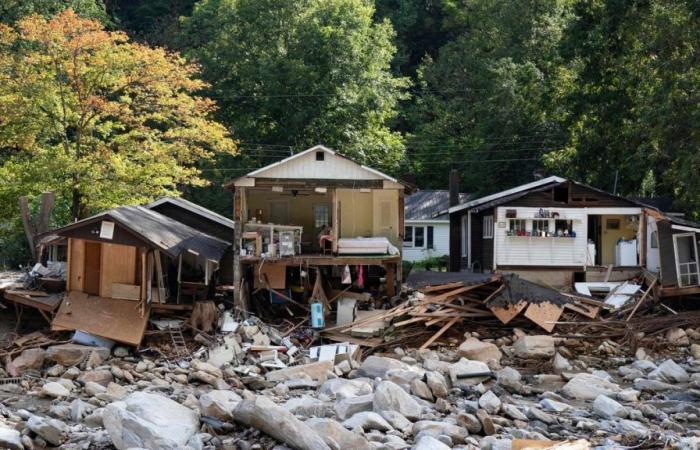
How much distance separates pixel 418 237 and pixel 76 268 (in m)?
23.8

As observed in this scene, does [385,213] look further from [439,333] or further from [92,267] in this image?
[92,267]

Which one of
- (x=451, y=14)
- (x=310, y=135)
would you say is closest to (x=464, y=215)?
(x=310, y=135)

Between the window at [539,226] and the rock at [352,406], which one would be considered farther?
the window at [539,226]

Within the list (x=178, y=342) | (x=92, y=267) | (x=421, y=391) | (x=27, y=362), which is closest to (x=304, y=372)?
(x=421, y=391)

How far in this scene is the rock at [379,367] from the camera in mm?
22219

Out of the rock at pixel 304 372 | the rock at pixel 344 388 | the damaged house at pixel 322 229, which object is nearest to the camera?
the rock at pixel 344 388

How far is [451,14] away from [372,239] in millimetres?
36469

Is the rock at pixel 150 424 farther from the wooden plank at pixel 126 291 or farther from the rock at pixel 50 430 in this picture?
the wooden plank at pixel 126 291

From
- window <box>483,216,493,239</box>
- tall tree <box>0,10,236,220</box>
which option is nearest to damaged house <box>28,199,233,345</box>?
tall tree <box>0,10,236,220</box>

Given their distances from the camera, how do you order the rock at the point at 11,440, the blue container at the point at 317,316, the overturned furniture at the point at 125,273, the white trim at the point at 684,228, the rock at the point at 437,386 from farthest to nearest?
the white trim at the point at 684,228
the blue container at the point at 317,316
the overturned furniture at the point at 125,273
the rock at the point at 437,386
the rock at the point at 11,440

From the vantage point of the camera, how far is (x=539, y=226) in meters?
33.8

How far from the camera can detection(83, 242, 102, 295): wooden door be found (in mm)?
27078

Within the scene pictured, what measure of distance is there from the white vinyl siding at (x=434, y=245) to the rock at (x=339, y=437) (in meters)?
32.7

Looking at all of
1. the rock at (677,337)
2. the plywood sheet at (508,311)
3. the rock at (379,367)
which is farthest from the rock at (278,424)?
the rock at (677,337)
